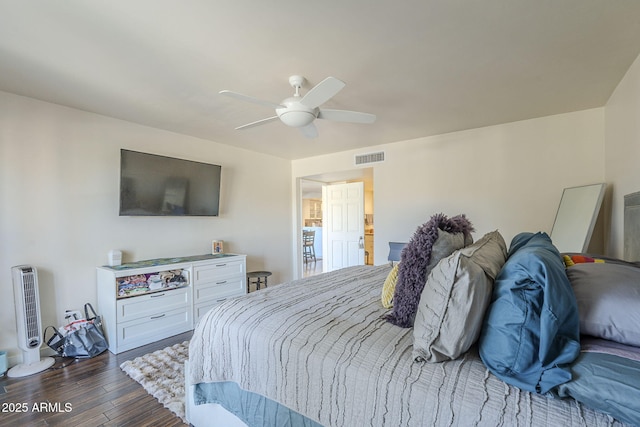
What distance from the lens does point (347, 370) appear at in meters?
1.06

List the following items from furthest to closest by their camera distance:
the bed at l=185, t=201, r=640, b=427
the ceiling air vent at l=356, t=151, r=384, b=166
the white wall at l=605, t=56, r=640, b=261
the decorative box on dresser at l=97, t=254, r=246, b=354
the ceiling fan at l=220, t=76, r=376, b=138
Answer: the ceiling air vent at l=356, t=151, r=384, b=166 → the decorative box on dresser at l=97, t=254, r=246, b=354 → the white wall at l=605, t=56, r=640, b=261 → the ceiling fan at l=220, t=76, r=376, b=138 → the bed at l=185, t=201, r=640, b=427

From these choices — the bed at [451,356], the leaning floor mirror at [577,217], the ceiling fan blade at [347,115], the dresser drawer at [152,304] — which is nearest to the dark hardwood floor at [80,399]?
the dresser drawer at [152,304]

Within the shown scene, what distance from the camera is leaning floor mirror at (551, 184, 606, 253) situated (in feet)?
8.28

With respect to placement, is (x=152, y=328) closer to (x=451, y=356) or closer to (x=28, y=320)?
(x=28, y=320)

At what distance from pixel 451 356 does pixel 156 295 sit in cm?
301

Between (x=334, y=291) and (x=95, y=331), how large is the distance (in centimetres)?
250

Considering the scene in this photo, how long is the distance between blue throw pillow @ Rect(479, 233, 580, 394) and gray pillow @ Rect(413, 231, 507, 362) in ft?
0.20

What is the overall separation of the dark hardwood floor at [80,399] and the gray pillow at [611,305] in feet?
7.22

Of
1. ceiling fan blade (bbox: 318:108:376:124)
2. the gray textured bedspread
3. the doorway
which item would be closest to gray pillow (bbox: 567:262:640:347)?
the gray textured bedspread

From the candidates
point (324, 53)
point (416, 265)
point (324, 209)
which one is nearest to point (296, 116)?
point (324, 53)

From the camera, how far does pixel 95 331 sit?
271 centimetres

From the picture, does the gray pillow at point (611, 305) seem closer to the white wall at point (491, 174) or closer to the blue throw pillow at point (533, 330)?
the blue throw pillow at point (533, 330)

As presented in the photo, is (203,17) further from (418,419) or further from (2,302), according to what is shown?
(2,302)

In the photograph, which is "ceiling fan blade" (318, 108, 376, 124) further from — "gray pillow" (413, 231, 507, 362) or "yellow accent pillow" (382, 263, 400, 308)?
"gray pillow" (413, 231, 507, 362)
